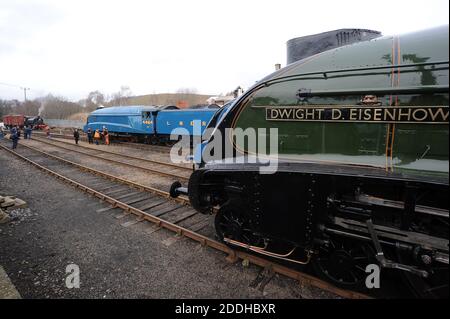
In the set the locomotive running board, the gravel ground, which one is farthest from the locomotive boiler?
the gravel ground

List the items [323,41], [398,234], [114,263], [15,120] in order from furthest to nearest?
1. [15,120]
2. [114,263]
3. [323,41]
4. [398,234]

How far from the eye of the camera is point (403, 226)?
107 inches

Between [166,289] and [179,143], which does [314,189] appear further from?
[179,143]

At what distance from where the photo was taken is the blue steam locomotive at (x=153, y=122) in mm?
17516

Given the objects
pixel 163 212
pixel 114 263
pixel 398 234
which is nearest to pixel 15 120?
pixel 163 212

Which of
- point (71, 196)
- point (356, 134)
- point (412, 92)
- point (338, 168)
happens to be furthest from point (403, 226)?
point (71, 196)

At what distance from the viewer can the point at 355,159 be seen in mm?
2977

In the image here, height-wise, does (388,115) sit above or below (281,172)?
above

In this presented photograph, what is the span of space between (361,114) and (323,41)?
203 centimetres

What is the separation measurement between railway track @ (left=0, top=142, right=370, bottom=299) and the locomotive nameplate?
2230mm

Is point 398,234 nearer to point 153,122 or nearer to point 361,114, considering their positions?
point 361,114

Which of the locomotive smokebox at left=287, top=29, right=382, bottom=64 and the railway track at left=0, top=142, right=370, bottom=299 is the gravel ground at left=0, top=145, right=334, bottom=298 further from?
the locomotive smokebox at left=287, top=29, right=382, bottom=64
